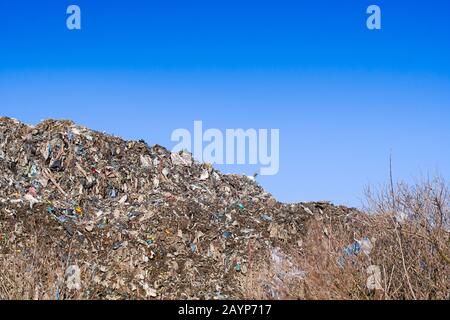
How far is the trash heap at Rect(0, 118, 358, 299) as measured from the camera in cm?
981

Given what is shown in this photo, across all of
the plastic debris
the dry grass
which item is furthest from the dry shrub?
the plastic debris

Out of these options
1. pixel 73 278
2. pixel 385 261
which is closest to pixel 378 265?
pixel 385 261

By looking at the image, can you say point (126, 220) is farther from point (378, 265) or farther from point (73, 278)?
point (378, 265)

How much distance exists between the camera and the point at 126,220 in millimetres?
A: 11773

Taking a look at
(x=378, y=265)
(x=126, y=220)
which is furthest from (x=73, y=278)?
(x=378, y=265)

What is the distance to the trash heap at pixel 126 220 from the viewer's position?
981 cm

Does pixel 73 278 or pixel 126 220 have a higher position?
pixel 126 220

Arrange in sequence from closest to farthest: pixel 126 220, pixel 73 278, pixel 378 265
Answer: pixel 378 265
pixel 73 278
pixel 126 220

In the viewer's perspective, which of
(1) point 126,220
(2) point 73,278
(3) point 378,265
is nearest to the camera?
(3) point 378,265

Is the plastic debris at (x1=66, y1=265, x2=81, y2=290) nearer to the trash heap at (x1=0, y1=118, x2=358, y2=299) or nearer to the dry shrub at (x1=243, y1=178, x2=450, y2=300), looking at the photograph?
the trash heap at (x1=0, y1=118, x2=358, y2=299)

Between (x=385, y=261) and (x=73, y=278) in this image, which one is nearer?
(x=385, y=261)

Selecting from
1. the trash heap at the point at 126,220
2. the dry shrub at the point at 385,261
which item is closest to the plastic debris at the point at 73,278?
the trash heap at the point at 126,220

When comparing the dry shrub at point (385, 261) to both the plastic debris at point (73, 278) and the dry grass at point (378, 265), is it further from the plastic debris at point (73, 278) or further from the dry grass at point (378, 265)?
the plastic debris at point (73, 278)

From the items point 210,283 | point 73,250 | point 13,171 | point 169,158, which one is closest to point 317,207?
point 169,158
